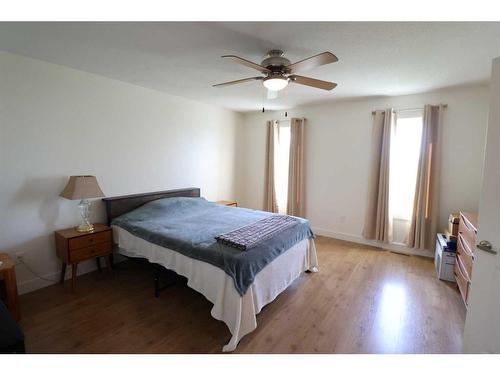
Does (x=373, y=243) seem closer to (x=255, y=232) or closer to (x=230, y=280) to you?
(x=255, y=232)

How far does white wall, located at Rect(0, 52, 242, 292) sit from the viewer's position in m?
2.26

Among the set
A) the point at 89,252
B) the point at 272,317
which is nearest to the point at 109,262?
the point at 89,252

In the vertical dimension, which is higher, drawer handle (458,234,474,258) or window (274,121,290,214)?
window (274,121,290,214)

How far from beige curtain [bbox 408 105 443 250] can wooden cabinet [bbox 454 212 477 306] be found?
2.36 ft

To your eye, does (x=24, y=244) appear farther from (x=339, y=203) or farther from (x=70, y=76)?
(x=339, y=203)

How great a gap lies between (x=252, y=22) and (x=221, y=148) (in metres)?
3.13

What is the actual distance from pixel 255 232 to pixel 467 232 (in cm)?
206

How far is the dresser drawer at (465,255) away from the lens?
6.79 ft

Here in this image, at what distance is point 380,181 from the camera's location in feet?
12.0

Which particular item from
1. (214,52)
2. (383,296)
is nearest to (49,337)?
(214,52)

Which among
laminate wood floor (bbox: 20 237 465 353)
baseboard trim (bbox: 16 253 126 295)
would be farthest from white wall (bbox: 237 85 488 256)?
baseboard trim (bbox: 16 253 126 295)

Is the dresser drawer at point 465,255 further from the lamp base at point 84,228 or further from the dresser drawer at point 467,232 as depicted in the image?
the lamp base at point 84,228

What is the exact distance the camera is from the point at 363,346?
1758mm

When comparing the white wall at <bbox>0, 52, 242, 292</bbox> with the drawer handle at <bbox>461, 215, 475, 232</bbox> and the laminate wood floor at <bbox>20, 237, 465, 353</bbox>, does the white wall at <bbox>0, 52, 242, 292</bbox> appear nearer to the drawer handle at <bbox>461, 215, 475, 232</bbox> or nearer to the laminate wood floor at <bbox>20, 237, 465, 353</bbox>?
the laminate wood floor at <bbox>20, 237, 465, 353</bbox>
